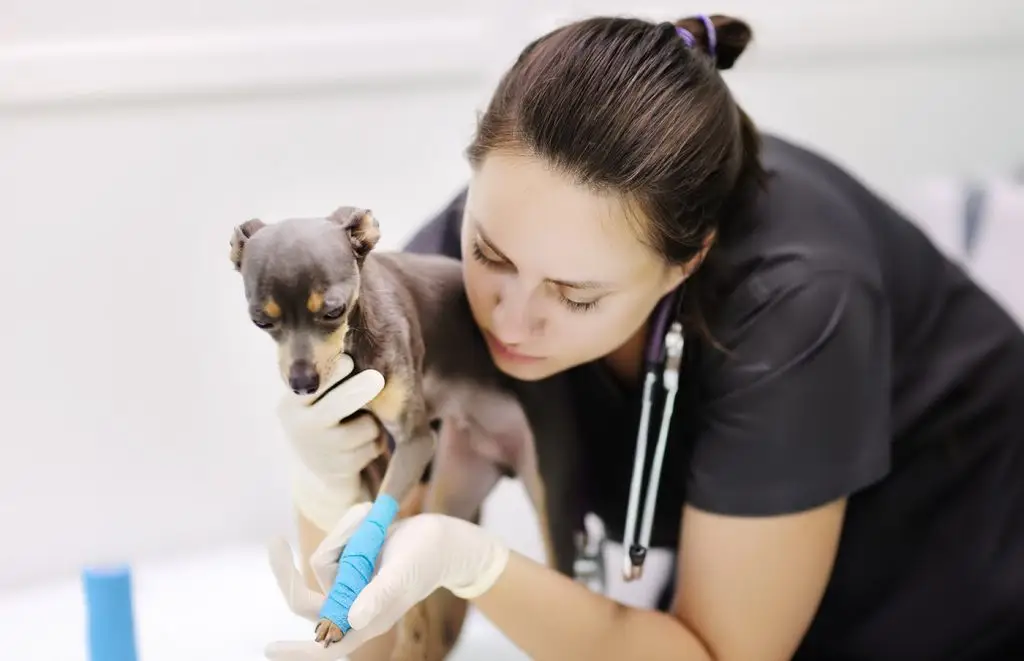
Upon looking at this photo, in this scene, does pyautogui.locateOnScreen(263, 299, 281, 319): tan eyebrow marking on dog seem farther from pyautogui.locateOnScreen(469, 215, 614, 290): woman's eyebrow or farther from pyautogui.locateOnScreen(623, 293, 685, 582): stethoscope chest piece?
pyautogui.locateOnScreen(623, 293, 685, 582): stethoscope chest piece

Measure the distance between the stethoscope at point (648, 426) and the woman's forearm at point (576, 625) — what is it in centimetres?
7

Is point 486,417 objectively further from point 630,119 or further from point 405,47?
point 405,47

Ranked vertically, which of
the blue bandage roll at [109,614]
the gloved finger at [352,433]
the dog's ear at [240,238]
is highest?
the dog's ear at [240,238]

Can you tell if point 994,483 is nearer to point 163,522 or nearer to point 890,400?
point 890,400

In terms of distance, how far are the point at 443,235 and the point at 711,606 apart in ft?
1.39

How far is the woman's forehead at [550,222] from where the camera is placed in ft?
2.48

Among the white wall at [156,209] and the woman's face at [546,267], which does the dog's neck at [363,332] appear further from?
the white wall at [156,209]

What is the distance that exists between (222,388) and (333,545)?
478 mm

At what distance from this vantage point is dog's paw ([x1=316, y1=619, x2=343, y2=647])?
0.67 metres

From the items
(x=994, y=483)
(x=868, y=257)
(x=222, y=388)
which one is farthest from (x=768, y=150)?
(x=222, y=388)

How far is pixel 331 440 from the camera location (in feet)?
2.46

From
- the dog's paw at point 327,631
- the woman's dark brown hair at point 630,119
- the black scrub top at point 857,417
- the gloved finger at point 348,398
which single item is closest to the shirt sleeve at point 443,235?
the black scrub top at point 857,417

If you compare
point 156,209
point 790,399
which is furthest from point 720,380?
point 156,209

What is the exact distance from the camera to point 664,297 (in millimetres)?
909
